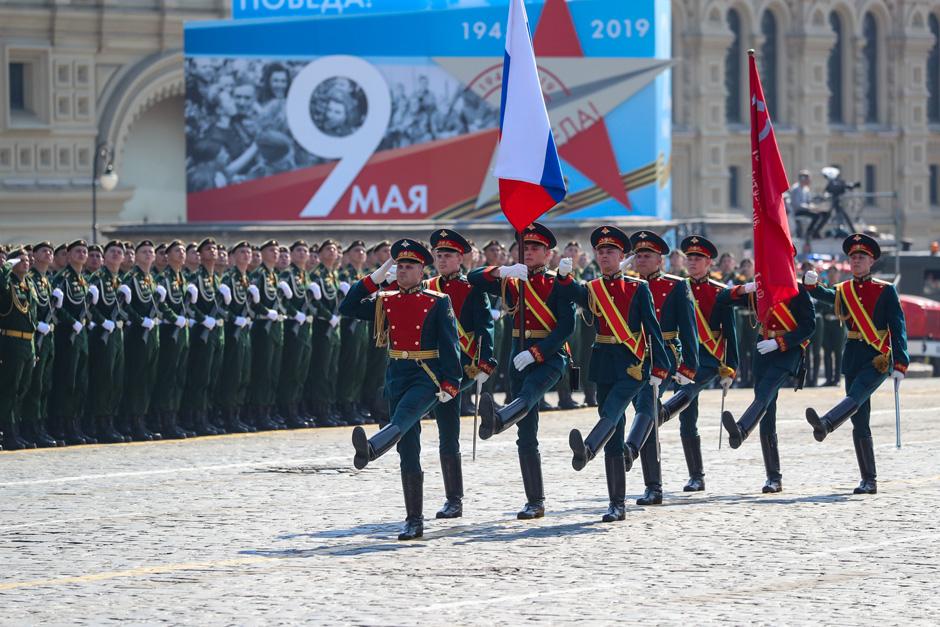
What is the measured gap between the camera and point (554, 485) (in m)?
13.9

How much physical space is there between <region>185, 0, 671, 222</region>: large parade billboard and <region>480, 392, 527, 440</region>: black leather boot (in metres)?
17.7

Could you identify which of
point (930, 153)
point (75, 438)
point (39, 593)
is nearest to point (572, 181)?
point (75, 438)

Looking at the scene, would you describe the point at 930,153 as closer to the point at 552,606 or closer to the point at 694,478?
the point at 694,478

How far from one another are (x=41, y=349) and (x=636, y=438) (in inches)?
240

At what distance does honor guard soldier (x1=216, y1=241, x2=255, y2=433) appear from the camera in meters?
18.0

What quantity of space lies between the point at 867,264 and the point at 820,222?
18691mm

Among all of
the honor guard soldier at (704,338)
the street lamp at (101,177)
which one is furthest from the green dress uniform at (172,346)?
the street lamp at (101,177)

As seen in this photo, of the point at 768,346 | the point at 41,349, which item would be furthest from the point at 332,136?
the point at 768,346

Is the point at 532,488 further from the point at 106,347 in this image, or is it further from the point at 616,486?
the point at 106,347

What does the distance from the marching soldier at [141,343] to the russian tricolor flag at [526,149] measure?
15.7 ft

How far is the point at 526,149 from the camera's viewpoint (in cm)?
1322

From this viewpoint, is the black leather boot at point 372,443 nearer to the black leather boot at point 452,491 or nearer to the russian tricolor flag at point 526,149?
the black leather boot at point 452,491

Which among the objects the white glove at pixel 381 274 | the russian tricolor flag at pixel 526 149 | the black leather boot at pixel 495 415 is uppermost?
the russian tricolor flag at pixel 526 149

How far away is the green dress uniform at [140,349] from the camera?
1714cm
